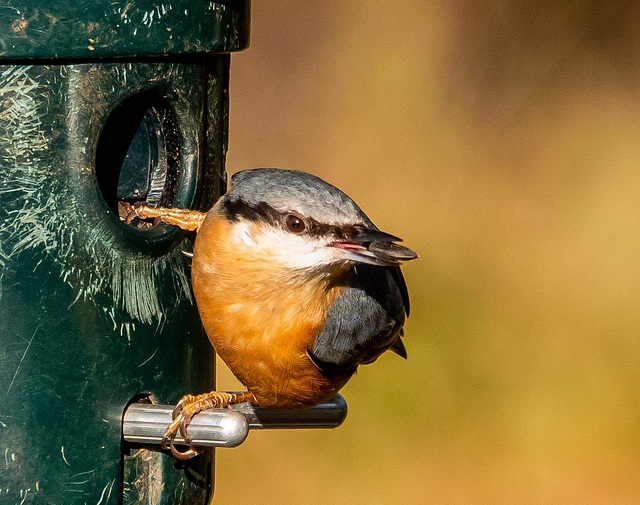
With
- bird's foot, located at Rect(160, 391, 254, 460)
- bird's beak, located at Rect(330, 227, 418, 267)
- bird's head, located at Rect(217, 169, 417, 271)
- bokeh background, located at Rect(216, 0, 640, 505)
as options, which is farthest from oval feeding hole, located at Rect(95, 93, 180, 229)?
bokeh background, located at Rect(216, 0, 640, 505)

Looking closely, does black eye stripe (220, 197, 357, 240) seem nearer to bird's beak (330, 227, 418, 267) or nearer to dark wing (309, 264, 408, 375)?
bird's beak (330, 227, 418, 267)

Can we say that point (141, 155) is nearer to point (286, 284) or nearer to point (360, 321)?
point (286, 284)

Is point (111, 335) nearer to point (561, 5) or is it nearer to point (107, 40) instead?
point (107, 40)

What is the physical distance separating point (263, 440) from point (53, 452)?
3.12 metres

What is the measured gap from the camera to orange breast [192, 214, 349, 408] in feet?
10.1

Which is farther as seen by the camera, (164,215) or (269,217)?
(164,215)

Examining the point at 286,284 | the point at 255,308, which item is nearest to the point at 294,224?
the point at 286,284

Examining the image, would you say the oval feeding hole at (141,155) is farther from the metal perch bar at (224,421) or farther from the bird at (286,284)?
the metal perch bar at (224,421)

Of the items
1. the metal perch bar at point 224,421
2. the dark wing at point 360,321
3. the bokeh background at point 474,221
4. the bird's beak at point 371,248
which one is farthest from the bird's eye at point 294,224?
the bokeh background at point 474,221

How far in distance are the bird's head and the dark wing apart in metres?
0.25

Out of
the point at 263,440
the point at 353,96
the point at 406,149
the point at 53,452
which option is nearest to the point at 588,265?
the point at 406,149

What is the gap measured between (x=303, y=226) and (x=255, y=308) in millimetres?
328

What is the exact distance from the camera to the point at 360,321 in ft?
10.9

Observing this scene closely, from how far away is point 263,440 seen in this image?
243 inches
